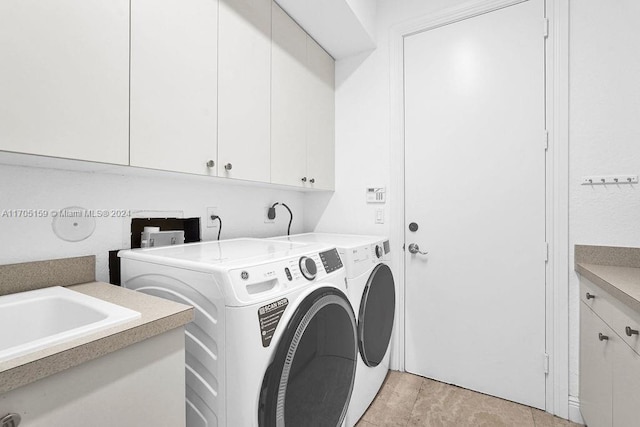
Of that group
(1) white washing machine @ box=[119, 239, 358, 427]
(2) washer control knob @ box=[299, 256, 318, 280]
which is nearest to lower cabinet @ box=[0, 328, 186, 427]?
(1) white washing machine @ box=[119, 239, 358, 427]

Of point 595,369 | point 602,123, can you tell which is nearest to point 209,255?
point 595,369

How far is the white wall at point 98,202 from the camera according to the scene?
1.07 meters

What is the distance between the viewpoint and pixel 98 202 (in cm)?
Answer: 128

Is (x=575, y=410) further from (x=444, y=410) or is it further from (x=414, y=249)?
(x=414, y=249)

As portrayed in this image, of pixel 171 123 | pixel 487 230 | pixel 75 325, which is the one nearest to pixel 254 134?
pixel 171 123

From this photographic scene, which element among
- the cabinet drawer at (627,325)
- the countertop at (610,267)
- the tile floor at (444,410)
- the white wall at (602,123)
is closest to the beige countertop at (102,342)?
the tile floor at (444,410)

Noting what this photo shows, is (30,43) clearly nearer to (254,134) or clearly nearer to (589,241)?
(254,134)

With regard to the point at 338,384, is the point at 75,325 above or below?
above

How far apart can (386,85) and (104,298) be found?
2.02 metres

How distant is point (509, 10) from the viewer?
1805 mm

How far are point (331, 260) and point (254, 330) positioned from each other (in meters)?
0.53

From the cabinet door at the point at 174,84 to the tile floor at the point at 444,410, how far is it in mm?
1570

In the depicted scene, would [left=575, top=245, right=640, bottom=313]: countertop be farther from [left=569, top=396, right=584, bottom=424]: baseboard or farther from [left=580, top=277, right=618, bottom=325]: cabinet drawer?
[left=569, top=396, right=584, bottom=424]: baseboard

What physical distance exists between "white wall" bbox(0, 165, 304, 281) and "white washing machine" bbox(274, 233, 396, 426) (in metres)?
0.54
